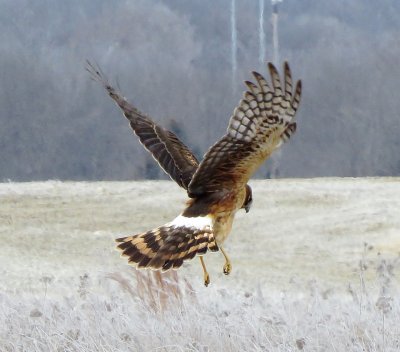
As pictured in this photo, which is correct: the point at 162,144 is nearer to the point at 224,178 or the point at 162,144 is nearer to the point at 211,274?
the point at 224,178

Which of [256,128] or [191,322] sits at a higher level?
[256,128]

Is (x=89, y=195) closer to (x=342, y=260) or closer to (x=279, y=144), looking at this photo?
(x=342, y=260)

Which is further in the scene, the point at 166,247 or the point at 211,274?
the point at 211,274

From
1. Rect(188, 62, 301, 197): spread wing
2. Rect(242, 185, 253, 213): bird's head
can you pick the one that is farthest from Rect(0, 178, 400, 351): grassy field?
Rect(188, 62, 301, 197): spread wing

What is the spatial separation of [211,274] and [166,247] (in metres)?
7.99

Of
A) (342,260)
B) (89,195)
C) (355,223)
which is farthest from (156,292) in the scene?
(89,195)

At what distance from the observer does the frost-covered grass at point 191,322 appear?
17.1 feet

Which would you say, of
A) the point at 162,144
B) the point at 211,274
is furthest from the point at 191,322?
the point at 211,274

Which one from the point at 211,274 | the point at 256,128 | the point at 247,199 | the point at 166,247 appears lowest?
the point at 211,274

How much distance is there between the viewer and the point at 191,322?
550 centimetres

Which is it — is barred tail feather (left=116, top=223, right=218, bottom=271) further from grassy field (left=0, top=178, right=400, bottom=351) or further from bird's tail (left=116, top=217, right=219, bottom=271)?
grassy field (left=0, top=178, right=400, bottom=351)

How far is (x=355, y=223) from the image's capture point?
50.2 ft

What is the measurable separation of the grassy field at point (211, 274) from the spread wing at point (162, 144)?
0.91m

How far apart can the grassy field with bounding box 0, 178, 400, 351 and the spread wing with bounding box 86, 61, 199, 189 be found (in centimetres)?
91
